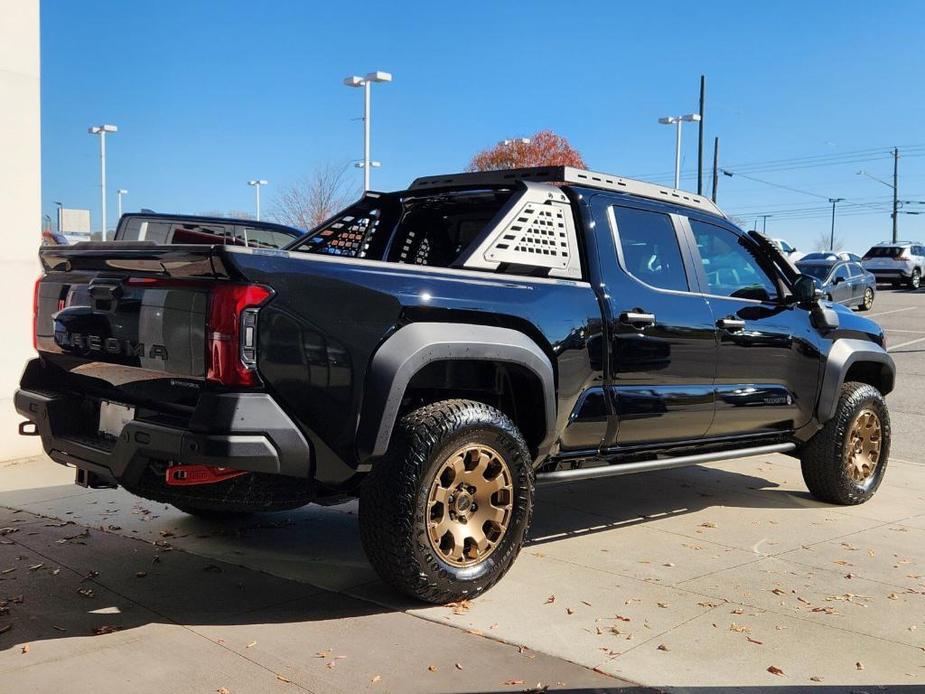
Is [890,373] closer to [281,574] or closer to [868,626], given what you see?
[868,626]

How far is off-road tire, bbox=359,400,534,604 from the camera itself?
3805 millimetres

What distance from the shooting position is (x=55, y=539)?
5062 millimetres

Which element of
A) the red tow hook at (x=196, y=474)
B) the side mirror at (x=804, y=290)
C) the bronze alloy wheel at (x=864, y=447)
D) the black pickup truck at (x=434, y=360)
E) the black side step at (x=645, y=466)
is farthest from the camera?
the bronze alloy wheel at (x=864, y=447)

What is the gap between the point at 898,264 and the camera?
110 ft

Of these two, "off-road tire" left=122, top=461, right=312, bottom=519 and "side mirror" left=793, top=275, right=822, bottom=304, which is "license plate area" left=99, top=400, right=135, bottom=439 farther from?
"side mirror" left=793, top=275, right=822, bottom=304

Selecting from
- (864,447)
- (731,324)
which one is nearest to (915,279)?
(864,447)

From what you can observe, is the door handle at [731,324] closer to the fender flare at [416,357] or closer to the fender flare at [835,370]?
the fender flare at [835,370]

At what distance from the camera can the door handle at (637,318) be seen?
15.5ft

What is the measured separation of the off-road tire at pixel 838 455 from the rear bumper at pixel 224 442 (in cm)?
387

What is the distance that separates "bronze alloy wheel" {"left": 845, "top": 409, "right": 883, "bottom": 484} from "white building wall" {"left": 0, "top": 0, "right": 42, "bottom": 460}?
600 centimetres

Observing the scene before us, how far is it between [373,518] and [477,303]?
102cm

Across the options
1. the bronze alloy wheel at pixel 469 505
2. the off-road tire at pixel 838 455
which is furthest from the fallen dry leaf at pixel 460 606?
the off-road tire at pixel 838 455

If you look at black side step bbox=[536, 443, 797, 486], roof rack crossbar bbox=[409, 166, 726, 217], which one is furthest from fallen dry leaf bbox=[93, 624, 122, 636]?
roof rack crossbar bbox=[409, 166, 726, 217]

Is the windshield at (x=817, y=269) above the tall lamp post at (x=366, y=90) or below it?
below
